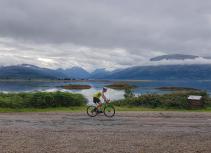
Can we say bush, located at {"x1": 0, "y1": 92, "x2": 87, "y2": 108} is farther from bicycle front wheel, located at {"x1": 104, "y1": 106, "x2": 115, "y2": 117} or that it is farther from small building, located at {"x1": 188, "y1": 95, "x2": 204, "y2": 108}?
small building, located at {"x1": 188, "y1": 95, "x2": 204, "y2": 108}

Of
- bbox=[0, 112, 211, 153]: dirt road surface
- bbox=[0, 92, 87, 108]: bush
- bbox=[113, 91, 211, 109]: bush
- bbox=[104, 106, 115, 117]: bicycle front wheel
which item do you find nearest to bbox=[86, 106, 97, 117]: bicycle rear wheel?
bbox=[104, 106, 115, 117]: bicycle front wheel

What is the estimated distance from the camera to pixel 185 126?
1789 cm

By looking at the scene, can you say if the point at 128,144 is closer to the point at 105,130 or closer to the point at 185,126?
the point at 105,130

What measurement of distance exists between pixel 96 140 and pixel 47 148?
2438 mm

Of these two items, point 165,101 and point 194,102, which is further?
point 165,101

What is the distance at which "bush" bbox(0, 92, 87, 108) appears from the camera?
2592 cm

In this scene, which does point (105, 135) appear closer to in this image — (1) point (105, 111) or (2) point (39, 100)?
(1) point (105, 111)

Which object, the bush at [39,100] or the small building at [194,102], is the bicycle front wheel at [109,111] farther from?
the small building at [194,102]

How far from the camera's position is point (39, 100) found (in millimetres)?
26391

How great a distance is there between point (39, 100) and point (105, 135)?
1287 centimetres

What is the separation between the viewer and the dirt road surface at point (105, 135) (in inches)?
487

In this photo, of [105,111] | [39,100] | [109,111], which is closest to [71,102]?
[39,100]

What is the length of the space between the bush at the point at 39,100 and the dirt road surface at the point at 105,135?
5681 mm

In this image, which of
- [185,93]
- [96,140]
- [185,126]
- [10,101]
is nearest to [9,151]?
[96,140]
